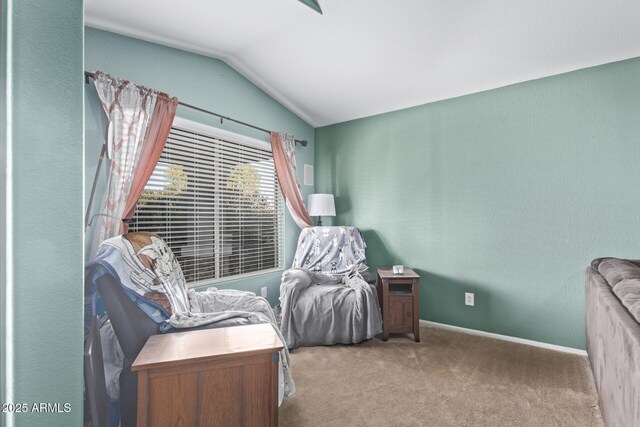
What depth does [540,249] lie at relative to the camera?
251 centimetres

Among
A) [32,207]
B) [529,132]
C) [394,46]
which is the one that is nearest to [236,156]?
[394,46]

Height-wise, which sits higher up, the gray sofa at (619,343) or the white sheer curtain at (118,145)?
the white sheer curtain at (118,145)

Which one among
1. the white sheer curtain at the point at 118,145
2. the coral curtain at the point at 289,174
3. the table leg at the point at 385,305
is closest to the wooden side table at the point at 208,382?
the white sheer curtain at the point at 118,145

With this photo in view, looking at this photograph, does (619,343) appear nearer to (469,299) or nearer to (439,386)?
(439,386)

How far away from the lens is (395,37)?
7.26ft

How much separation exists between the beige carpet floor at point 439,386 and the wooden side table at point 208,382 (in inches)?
22.6

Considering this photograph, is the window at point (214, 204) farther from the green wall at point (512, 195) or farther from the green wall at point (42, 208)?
the green wall at point (42, 208)

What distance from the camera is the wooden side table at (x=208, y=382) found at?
3.56 feet

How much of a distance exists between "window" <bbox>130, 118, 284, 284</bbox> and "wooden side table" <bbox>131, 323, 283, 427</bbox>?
55.0 inches

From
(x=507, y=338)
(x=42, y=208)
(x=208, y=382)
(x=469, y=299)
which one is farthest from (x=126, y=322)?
(x=507, y=338)

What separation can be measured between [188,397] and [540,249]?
2.77 meters

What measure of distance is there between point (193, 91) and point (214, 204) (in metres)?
1.00

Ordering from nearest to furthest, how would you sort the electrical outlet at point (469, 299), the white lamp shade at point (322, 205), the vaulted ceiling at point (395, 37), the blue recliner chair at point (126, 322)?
the blue recliner chair at point (126, 322) < the vaulted ceiling at point (395, 37) < the electrical outlet at point (469, 299) < the white lamp shade at point (322, 205)

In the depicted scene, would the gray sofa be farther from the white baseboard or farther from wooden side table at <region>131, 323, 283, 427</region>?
wooden side table at <region>131, 323, 283, 427</region>
